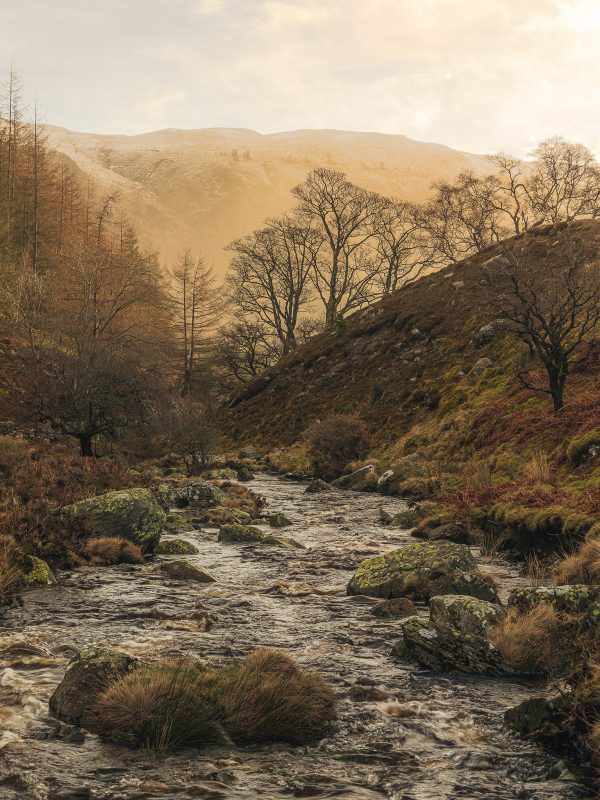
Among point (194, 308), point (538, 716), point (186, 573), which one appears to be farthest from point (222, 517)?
point (194, 308)

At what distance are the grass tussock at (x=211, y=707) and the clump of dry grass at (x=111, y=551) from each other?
6.62 metres

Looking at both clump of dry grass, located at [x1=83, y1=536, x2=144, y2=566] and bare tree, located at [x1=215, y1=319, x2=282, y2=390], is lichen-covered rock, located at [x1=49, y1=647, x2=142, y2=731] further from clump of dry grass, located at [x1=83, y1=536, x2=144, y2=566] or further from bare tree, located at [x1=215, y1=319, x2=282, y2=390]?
bare tree, located at [x1=215, y1=319, x2=282, y2=390]

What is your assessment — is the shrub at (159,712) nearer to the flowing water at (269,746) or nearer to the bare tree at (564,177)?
the flowing water at (269,746)

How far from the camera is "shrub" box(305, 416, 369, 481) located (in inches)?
1170

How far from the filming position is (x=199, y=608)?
10.1 metres

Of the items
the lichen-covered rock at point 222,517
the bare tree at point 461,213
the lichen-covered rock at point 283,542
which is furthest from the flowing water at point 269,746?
the bare tree at point 461,213

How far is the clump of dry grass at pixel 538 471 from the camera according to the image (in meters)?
16.9

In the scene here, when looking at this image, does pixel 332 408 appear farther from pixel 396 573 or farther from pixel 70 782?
pixel 70 782

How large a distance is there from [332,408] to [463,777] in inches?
1292

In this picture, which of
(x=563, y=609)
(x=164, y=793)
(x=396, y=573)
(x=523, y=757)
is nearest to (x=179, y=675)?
(x=164, y=793)

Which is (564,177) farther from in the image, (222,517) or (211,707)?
(211,707)

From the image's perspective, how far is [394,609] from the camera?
32.7 ft

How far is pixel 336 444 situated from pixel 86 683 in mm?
23749

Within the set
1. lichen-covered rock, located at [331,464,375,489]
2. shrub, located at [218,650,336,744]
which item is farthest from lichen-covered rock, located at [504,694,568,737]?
lichen-covered rock, located at [331,464,375,489]
